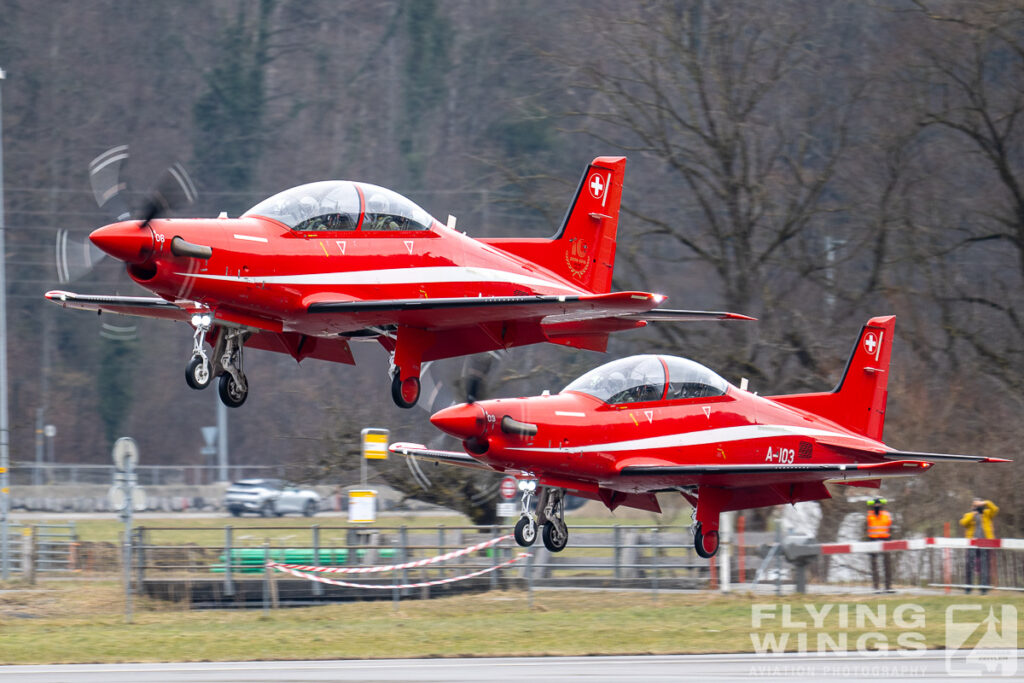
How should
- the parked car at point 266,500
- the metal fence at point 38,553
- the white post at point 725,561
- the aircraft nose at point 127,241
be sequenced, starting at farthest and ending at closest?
the parked car at point 266,500 < the metal fence at point 38,553 < the white post at point 725,561 < the aircraft nose at point 127,241

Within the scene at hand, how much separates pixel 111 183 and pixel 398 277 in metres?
3.93

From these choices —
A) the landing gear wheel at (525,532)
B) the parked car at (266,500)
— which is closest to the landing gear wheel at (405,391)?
the landing gear wheel at (525,532)

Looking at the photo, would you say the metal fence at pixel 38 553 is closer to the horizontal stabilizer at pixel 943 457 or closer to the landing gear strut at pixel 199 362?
the landing gear strut at pixel 199 362

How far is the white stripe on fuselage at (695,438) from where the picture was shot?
72.3 ft

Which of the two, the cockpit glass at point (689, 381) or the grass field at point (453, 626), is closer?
the grass field at point (453, 626)

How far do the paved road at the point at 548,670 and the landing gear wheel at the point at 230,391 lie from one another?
3501 millimetres

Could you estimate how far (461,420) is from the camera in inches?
821

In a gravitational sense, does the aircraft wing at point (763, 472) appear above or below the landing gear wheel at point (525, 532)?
above

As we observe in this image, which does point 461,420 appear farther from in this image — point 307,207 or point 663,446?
point 307,207

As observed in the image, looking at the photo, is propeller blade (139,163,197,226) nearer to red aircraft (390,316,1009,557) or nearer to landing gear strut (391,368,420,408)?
landing gear strut (391,368,420,408)

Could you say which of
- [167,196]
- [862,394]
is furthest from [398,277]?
[862,394]

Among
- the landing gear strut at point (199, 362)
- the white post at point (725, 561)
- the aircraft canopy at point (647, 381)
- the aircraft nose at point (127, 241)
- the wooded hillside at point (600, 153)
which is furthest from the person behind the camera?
the wooded hillside at point (600, 153)

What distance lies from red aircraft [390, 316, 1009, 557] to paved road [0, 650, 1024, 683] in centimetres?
260

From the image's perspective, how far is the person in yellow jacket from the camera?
87.1ft
